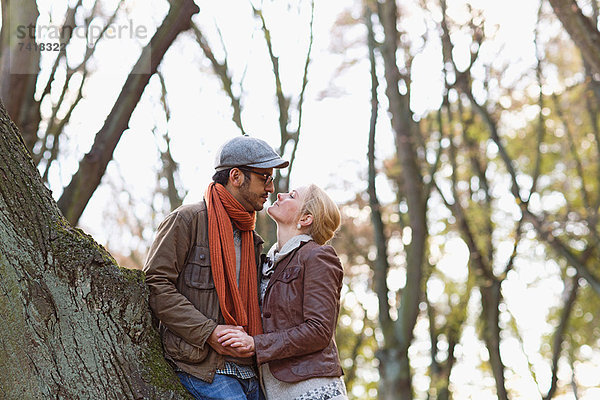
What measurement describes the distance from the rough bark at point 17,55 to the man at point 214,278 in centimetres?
246

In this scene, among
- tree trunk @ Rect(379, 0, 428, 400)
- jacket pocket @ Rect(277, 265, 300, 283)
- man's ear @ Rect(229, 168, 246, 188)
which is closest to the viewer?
jacket pocket @ Rect(277, 265, 300, 283)

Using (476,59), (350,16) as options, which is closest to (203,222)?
(476,59)

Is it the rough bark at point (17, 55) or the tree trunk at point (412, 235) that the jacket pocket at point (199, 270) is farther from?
the tree trunk at point (412, 235)

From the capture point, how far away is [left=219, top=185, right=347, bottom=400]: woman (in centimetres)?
327

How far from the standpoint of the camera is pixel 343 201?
47.9 ft

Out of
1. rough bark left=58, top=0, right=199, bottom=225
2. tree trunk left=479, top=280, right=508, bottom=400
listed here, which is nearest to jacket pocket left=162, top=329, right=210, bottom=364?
rough bark left=58, top=0, right=199, bottom=225

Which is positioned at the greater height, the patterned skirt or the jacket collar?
the jacket collar

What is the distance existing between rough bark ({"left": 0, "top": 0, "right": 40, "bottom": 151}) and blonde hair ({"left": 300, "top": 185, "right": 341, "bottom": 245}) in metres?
2.64

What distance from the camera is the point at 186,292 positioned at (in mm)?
3318

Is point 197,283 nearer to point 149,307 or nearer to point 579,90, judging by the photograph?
point 149,307

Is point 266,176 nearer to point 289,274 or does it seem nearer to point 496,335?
point 289,274

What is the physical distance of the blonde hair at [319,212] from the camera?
3.71 metres

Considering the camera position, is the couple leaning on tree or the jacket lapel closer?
the couple leaning on tree

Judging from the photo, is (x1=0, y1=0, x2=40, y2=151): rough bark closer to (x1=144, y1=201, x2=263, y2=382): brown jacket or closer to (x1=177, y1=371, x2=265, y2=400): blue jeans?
(x1=144, y1=201, x2=263, y2=382): brown jacket
